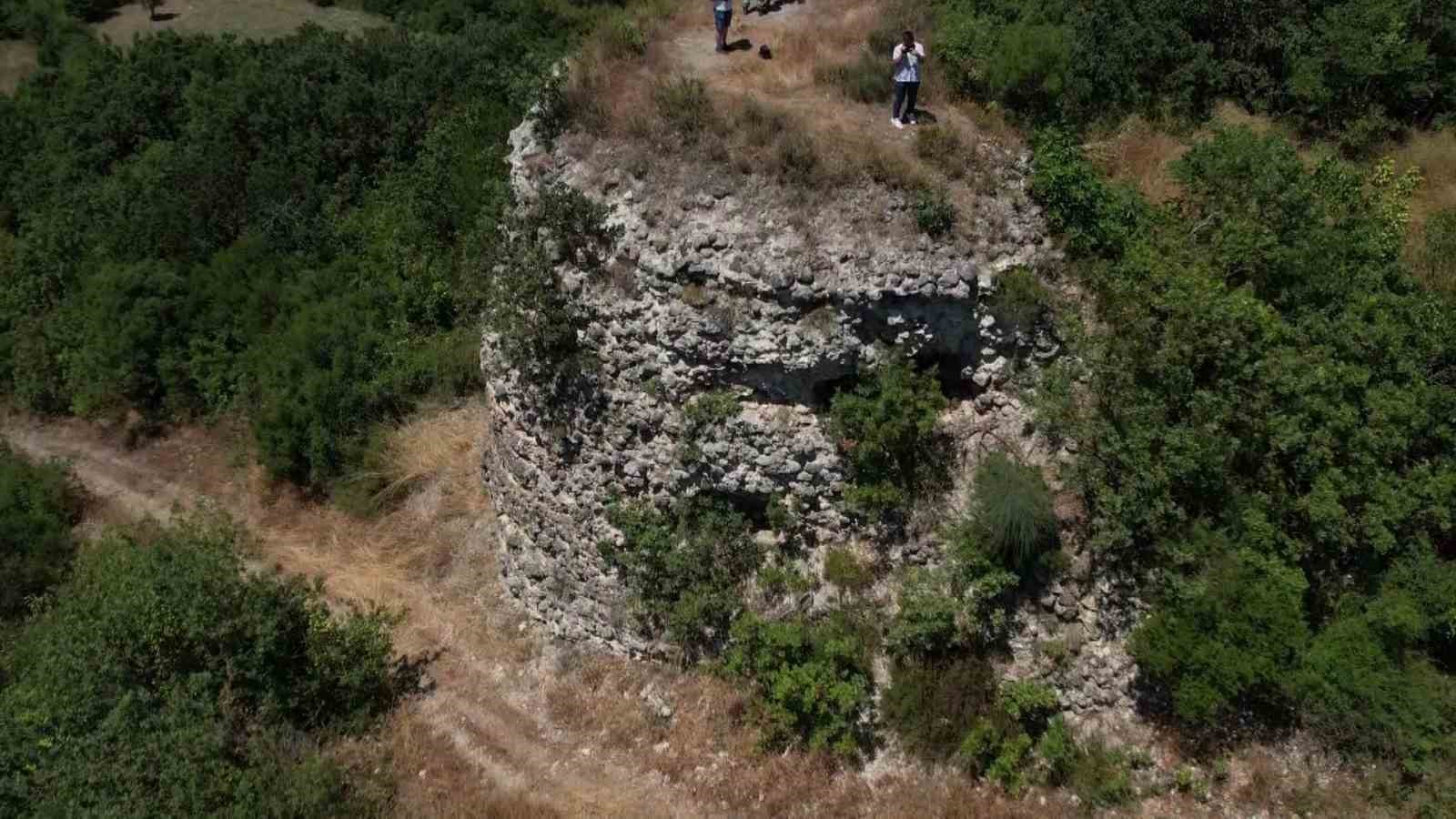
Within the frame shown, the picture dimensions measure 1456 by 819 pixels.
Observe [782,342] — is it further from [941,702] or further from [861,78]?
[941,702]

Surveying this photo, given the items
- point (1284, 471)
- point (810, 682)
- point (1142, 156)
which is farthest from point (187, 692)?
point (1142, 156)

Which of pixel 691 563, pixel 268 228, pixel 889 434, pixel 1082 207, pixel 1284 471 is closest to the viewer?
pixel 1284 471

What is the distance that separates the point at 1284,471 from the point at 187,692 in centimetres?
1397

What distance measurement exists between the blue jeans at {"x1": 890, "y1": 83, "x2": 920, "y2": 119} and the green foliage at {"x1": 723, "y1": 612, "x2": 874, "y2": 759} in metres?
7.19

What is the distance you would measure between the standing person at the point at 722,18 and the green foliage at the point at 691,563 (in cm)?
774

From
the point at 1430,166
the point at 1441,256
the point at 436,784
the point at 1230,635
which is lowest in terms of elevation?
Result: the point at 436,784

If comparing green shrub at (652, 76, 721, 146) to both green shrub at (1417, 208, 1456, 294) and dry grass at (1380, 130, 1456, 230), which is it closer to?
green shrub at (1417, 208, 1456, 294)

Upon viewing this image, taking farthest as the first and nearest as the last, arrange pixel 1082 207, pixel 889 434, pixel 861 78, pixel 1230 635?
pixel 861 78 < pixel 1082 207 < pixel 889 434 < pixel 1230 635

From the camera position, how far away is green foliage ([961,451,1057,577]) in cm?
1141

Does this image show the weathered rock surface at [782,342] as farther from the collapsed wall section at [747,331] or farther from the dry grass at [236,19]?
the dry grass at [236,19]

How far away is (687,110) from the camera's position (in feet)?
44.1

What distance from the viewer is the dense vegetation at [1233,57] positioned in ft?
48.0

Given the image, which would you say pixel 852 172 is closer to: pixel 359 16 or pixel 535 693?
pixel 535 693

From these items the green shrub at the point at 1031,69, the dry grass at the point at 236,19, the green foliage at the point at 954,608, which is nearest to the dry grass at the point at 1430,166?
the green shrub at the point at 1031,69
